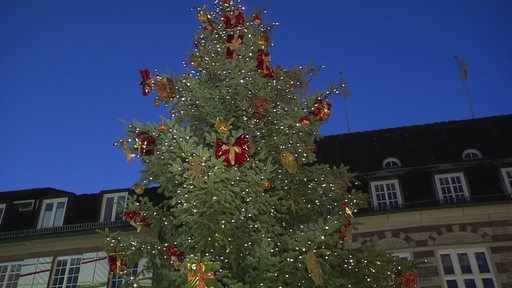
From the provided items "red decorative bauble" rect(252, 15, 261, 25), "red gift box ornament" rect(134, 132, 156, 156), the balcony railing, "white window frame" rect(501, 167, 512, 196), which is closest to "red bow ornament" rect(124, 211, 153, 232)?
"red gift box ornament" rect(134, 132, 156, 156)

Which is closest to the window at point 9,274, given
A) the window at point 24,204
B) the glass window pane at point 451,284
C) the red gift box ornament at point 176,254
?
the window at point 24,204

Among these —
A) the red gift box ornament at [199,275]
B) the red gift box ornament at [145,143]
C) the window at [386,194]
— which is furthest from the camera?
the window at [386,194]

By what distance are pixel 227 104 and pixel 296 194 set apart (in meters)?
2.81

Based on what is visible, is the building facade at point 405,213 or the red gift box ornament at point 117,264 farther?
the building facade at point 405,213

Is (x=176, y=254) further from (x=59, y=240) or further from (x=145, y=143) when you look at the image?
(x=59, y=240)

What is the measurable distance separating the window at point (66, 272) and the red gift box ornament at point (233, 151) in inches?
505

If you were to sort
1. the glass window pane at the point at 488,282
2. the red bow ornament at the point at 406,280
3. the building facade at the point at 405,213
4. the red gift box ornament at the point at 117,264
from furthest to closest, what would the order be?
the building facade at the point at 405,213 < the glass window pane at the point at 488,282 < the red bow ornament at the point at 406,280 < the red gift box ornament at the point at 117,264

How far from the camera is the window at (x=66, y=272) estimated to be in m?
18.2

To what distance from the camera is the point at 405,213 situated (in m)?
17.2

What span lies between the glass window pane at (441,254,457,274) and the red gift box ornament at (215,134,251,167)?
1132 centimetres

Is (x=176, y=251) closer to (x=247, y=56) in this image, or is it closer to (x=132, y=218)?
(x=132, y=218)

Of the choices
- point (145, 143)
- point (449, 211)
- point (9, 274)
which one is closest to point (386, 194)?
point (449, 211)

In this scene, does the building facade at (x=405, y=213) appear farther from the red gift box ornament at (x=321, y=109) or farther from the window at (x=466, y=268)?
the red gift box ornament at (x=321, y=109)

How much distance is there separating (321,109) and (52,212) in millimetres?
14378
